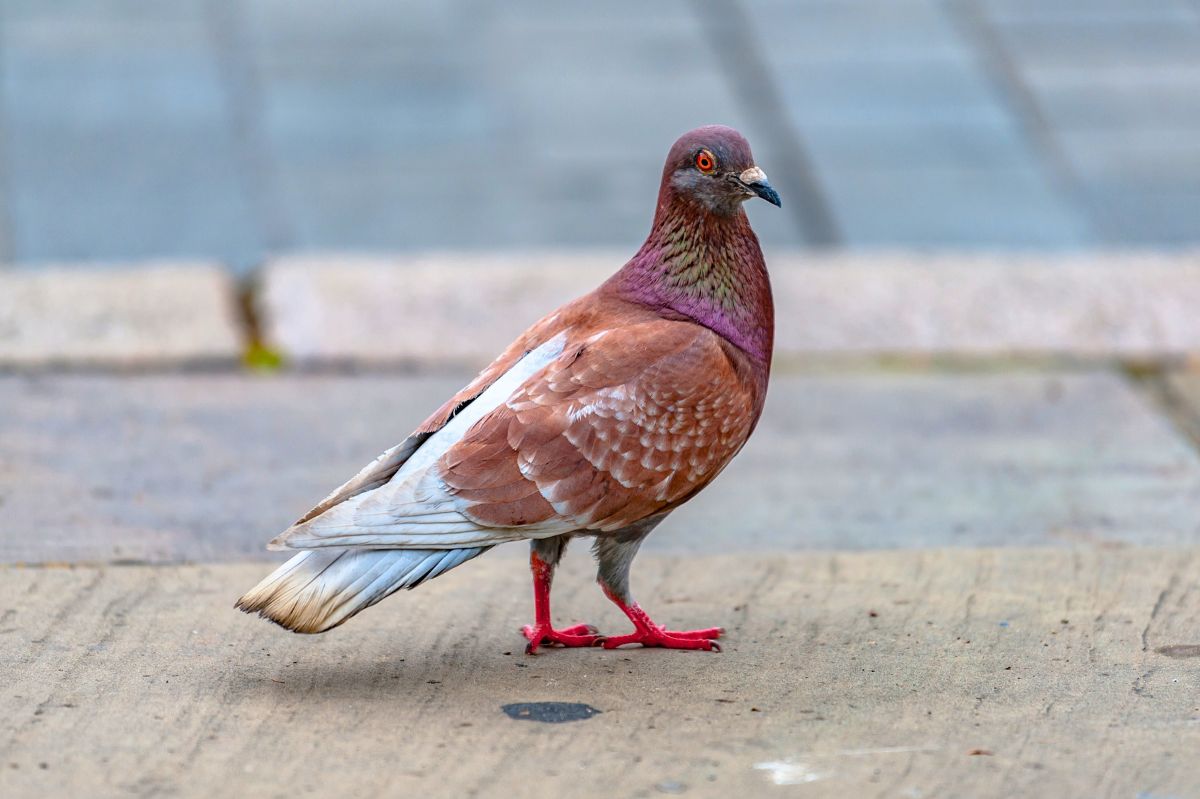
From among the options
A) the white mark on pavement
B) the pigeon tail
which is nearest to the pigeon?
the pigeon tail

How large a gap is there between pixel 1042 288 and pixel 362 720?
→ 4340 mm

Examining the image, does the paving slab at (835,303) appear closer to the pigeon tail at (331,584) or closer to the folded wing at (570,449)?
the folded wing at (570,449)

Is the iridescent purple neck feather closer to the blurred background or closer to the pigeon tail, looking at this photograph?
the pigeon tail

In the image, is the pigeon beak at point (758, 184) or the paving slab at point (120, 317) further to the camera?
the paving slab at point (120, 317)

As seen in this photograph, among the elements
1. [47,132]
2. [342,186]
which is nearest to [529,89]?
[342,186]

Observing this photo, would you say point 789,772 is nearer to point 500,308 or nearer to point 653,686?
point 653,686

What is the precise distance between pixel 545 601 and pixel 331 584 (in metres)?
0.66

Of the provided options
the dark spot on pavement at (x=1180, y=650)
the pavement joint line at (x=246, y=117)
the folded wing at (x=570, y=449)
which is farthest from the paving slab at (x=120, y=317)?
the dark spot on pavement at (x=1180, y=650)

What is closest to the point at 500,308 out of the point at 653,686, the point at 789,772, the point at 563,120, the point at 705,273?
the point at 563,120

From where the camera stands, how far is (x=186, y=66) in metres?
9.47

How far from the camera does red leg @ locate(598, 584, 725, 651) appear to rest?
172 inches

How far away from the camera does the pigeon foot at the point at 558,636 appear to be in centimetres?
434

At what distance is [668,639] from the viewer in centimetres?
436

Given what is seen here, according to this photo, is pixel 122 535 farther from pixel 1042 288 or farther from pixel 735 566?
pixel 1042 288
